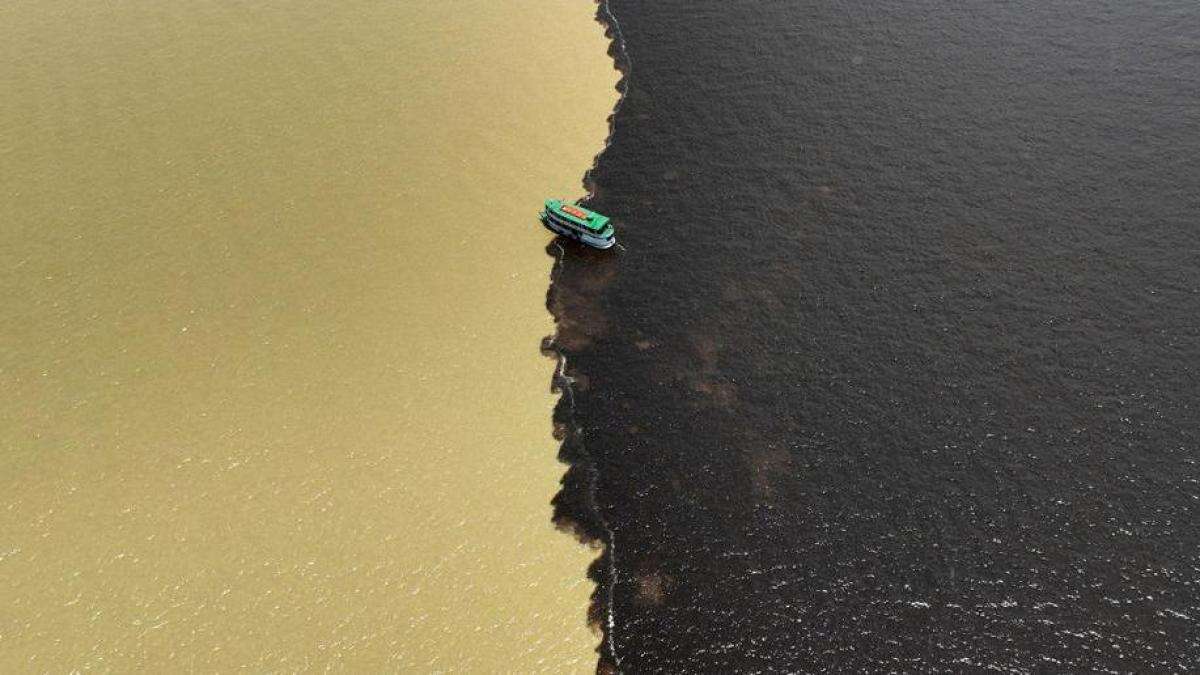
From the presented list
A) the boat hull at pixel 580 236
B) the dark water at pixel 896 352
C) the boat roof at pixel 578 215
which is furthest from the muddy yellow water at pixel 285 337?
the dark water at pixel 896 352

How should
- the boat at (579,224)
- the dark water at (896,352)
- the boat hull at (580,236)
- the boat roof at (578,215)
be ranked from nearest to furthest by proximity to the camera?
the dark water at (896,352) → the boat roof at (578,215) → the boat at (579,224) → the boat hull at (580,236)

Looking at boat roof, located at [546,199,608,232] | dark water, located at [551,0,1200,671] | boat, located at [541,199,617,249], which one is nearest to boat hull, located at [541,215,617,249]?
boat, located at [541,199,617,249]

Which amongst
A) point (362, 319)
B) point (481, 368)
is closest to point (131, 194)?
point (362, 319)

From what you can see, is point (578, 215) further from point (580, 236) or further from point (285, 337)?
point (285, 337)

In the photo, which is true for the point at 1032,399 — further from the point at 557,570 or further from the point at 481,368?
the point at 481,368

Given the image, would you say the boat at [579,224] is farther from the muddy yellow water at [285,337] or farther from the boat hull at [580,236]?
the muddy yellow water at [285,337]

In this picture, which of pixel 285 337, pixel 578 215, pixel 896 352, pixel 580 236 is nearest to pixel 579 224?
pixel 578 215

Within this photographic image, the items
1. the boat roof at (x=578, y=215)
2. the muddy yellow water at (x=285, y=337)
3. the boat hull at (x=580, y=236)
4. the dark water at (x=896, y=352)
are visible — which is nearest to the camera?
the muddy yellow water at (x=285, y=337)
